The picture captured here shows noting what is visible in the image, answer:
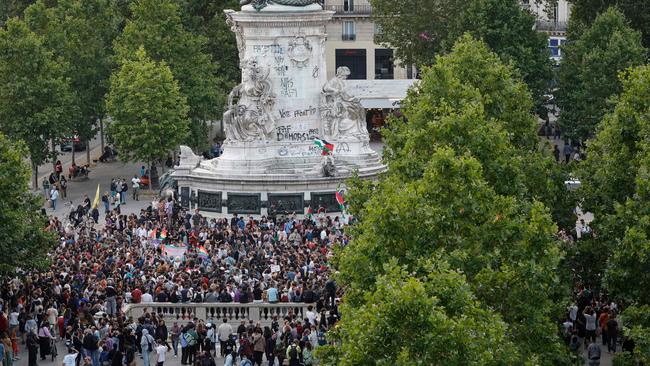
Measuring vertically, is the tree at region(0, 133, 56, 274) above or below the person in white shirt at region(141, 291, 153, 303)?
above

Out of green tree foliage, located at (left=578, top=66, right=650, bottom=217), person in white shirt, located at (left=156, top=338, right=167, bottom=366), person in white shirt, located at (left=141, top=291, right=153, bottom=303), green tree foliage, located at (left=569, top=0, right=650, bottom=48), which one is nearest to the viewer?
green tree foliage, located at (left=578, top=66, right=650, bottom=217)

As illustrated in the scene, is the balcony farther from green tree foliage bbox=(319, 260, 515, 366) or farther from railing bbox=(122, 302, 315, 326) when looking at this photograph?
green tree foliage bbox=(319, 260, 515, 366)

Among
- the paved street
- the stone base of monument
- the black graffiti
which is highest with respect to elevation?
the black graffiti

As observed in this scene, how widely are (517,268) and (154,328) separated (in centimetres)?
1587

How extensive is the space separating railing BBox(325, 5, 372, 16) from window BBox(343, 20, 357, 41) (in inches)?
36.2

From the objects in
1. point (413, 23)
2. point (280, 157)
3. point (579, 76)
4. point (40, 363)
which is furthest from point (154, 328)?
point (413, 23)

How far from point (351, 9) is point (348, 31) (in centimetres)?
172

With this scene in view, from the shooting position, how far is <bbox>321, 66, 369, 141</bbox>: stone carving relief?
96875 mm

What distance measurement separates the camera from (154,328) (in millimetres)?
66312

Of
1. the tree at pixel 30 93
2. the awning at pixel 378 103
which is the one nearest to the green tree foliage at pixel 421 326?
the tree at pixel 30 93

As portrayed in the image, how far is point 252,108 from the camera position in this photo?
95.1 metres

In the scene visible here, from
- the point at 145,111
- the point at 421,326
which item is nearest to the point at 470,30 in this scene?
the point at 145,111

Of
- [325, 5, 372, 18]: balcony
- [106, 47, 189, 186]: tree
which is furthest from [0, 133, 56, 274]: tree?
[325, 5, 372, 18]: balcony

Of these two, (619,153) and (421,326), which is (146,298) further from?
(421,326)
